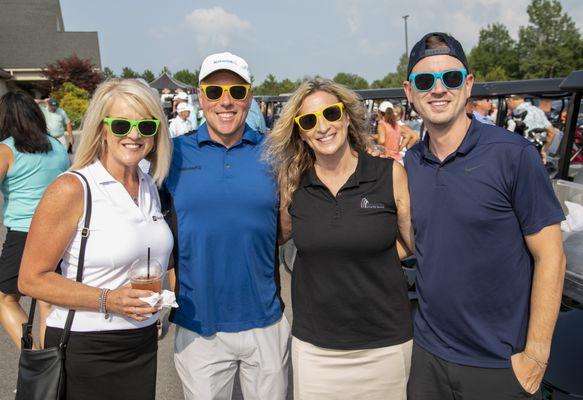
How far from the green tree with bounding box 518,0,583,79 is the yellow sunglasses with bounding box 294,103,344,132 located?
6111 cm

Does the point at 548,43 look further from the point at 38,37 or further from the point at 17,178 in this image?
the point at 17,178

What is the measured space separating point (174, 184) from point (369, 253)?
3.25ft

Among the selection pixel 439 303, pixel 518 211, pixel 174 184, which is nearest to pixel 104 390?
pixel 174 184

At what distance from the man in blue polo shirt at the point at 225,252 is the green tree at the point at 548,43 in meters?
61.3

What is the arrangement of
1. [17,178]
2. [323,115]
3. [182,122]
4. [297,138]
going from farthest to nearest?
[182,122], [17,178], [297,138], [323,115]

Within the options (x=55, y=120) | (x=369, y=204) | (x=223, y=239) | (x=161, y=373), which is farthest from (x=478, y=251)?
(x=55, y=120)

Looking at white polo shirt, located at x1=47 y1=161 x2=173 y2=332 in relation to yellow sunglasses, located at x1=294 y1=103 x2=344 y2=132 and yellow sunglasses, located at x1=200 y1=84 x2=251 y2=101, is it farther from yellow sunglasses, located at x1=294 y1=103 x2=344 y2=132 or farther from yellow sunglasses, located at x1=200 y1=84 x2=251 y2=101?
yellow sunglasses, located at x1=294 y1=103 x2=344 y2=132

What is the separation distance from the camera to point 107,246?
1.99 meters

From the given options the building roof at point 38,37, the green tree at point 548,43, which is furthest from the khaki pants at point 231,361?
the green tree at point 548,43

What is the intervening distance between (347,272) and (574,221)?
1.52 meters

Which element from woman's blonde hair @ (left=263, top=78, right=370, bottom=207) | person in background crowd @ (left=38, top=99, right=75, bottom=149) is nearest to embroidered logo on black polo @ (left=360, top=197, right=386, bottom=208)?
woman's blonde hair @ (left=263, top=78, right=370, bottom=207)

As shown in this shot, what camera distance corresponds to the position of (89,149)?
7.09ft

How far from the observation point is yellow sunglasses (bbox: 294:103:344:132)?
2400 mm

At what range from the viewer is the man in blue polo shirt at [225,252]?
2.29m
